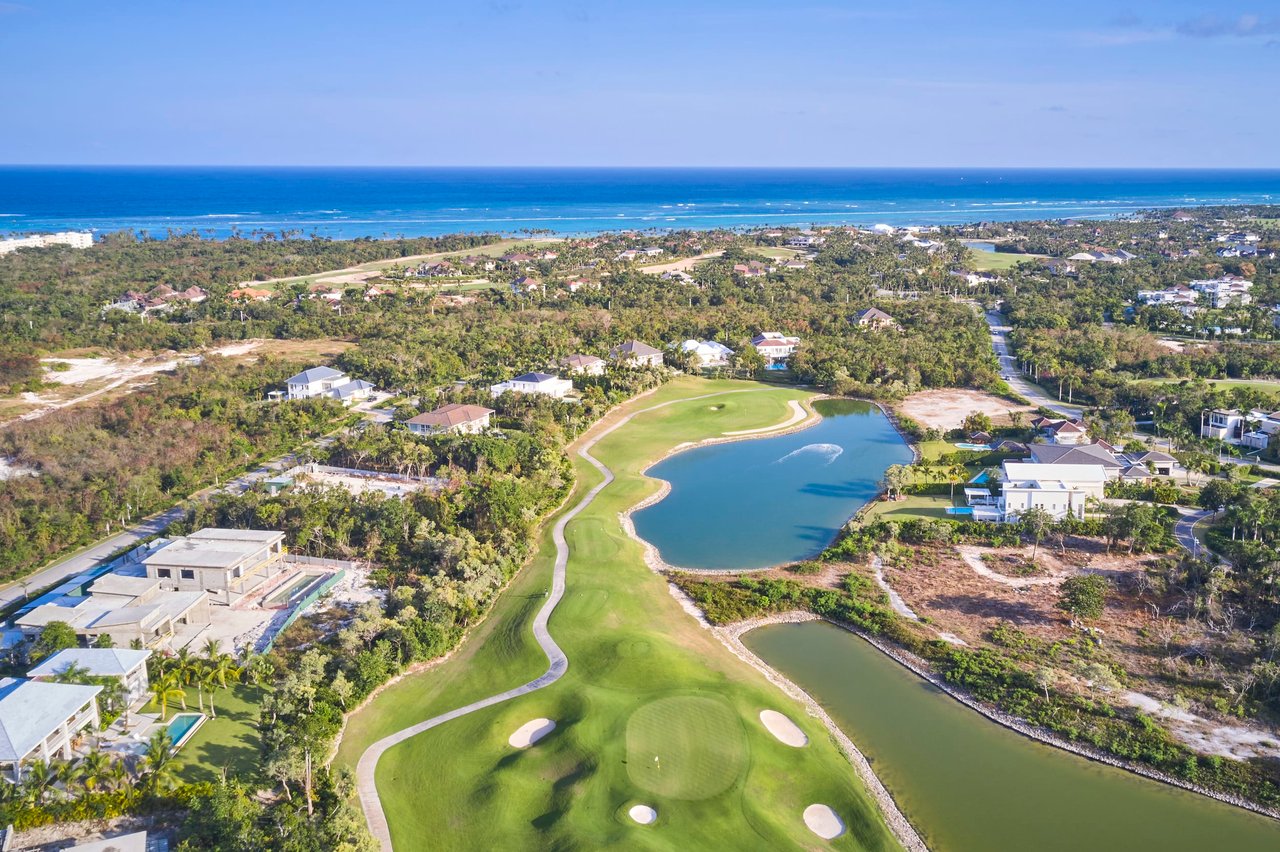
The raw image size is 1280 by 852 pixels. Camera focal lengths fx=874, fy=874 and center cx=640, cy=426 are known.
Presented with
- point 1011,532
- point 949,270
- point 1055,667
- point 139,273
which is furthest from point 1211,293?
point 139,273

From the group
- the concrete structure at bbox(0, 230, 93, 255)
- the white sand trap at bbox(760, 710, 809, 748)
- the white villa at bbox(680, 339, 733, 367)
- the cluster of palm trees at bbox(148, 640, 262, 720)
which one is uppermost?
the concrete structure at bbox(0, 230, 93, 255)

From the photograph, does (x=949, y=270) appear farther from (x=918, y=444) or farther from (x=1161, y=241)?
(x=918, y=444)

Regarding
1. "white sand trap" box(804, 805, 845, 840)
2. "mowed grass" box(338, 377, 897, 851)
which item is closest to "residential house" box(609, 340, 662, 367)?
"mowed grass" box(338, 377, 897, 851)

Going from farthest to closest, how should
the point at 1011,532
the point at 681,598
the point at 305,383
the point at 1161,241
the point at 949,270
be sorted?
the point at 1161,241 → the point at 949,270 → the point at 305,383 → the point at 1011,532 → the point at 681,598

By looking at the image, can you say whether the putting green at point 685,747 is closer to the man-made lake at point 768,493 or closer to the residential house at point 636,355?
the man-made lake at point 768,493

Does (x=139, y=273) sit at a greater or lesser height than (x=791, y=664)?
greater

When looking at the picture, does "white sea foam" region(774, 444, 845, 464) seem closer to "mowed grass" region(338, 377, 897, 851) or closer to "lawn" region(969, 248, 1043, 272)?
"mowed grass" region(338, 377, 897, 851)

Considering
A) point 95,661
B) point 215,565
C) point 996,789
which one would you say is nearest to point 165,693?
point 95,661
